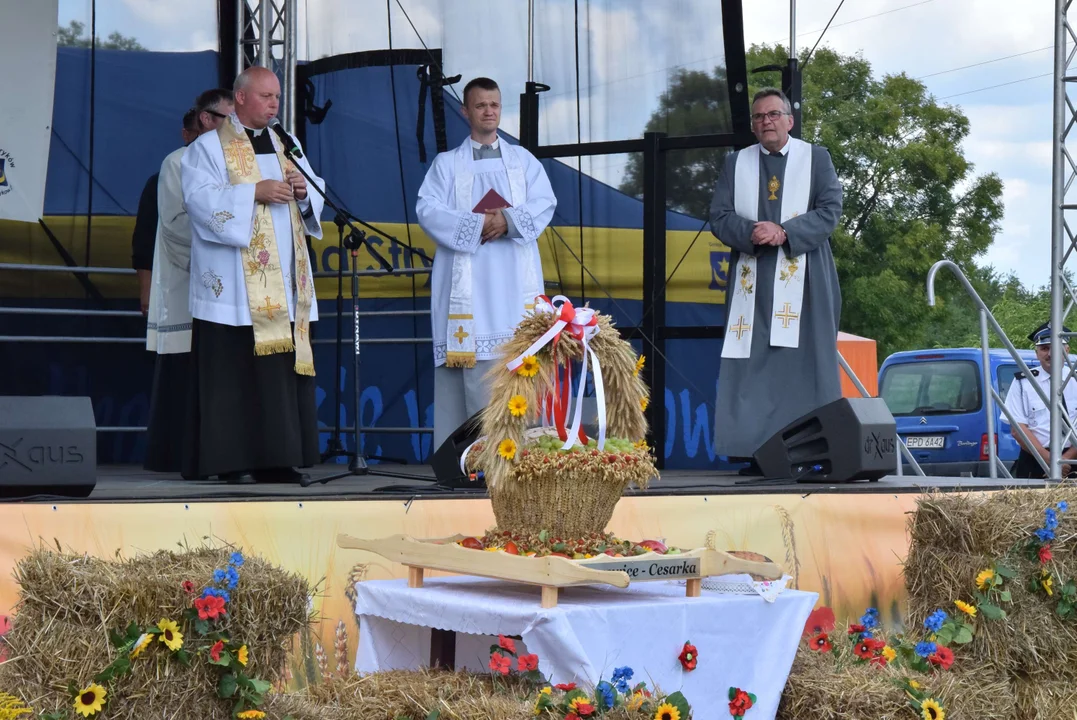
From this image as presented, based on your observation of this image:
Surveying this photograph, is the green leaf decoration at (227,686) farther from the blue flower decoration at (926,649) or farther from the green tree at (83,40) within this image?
the green tree at (83,40)

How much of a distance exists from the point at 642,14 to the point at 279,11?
1797 mm

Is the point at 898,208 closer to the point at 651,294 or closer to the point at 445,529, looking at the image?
the point at 651,294

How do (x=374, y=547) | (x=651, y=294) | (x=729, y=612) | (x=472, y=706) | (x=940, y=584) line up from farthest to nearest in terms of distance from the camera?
(x=651, y=294)
(x=940, y=584)
(x=374, y=547)
(x=729, y=612)
(x=472, y=706)

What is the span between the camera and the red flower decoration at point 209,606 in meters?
2.63

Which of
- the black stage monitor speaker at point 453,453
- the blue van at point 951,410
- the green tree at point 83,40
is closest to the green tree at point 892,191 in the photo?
the blue van at point 951,410

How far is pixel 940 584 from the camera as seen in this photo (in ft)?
13.3

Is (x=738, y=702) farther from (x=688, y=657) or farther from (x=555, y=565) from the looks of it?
(x=555, y=565)

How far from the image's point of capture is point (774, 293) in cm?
600

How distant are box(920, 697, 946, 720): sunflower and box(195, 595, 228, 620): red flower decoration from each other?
1627mm

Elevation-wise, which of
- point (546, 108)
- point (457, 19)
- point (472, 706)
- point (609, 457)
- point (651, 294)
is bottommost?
point (472, 706)

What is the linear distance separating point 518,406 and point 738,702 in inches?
30.1

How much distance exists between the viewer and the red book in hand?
5500mm

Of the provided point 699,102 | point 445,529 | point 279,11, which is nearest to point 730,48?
point 699,102

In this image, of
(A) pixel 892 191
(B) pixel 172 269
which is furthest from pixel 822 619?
(A) pixel 892 191
